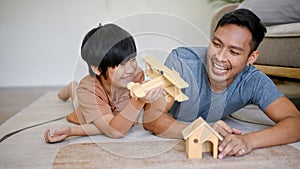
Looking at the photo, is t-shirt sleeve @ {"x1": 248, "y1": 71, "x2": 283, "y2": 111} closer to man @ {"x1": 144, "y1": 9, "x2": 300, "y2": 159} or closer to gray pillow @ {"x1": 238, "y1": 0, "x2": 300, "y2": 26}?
man @ {"x1": 144, "y1": 9, "x2": 300, "y2": 159}

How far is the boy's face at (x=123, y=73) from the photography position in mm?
799

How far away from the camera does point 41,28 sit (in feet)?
7.46

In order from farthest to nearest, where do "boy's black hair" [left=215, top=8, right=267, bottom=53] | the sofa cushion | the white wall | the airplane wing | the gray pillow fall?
the white wall < the gray pillow < the sofa cushion < "boy's black hair" [left=215, top=8, right=267, bottom=53] < the airplane wing

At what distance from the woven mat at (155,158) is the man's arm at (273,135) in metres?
0.02

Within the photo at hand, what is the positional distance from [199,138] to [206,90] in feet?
0.78

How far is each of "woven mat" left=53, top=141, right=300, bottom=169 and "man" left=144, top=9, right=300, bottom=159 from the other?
0.03 m

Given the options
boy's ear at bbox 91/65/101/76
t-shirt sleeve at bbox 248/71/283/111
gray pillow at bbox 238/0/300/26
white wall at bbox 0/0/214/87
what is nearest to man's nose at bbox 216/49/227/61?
t-shirt sleeve at bbox 248/71/283/111

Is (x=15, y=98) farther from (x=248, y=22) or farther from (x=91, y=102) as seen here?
(x=248, y=22)

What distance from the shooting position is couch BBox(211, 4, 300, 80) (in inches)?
43.2

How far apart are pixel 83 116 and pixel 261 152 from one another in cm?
52

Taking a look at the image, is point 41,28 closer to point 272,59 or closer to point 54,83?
point 54,83

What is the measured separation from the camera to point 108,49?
2.80 feet

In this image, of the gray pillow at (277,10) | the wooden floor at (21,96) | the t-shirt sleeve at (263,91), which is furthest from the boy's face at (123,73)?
the gray pillow at (277,10)

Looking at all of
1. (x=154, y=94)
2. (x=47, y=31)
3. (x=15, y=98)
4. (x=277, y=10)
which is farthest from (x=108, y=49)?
(x=47, y=31)
